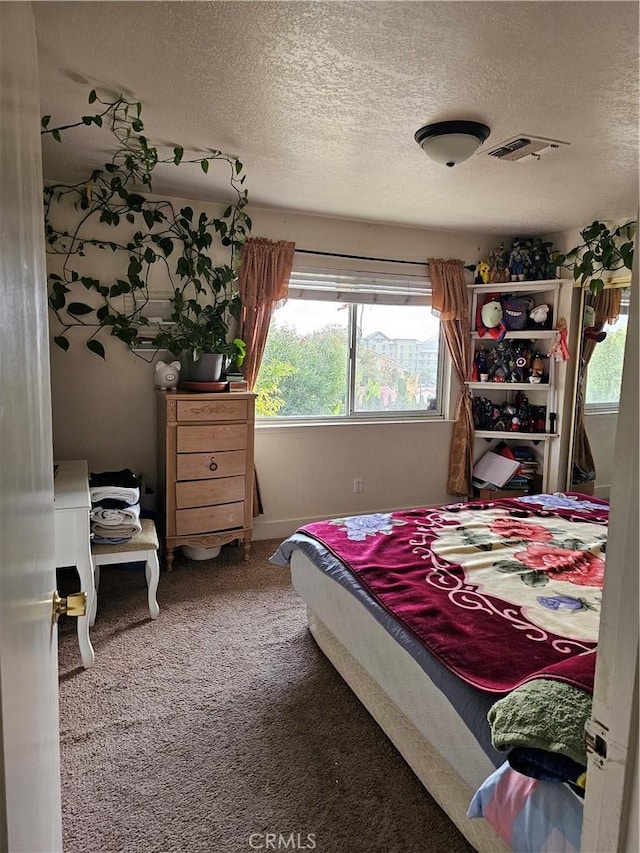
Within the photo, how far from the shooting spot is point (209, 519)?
11.4ft

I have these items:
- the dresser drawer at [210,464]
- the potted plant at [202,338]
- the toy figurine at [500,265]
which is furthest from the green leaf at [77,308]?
the toy figurine at [500,265]

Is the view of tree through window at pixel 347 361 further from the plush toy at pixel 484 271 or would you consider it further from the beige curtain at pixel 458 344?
the plush toy at pixel 484 271

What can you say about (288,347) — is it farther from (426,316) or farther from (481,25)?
(481,25)

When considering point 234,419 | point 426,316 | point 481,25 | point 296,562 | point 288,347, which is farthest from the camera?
point 426,316

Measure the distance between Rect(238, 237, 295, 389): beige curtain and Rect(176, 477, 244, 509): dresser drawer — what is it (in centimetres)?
77

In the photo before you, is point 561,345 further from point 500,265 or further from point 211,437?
point 211,437

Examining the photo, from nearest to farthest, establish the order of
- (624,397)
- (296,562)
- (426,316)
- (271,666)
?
(624,397)
(271,666)
(296,562)
(426,316)

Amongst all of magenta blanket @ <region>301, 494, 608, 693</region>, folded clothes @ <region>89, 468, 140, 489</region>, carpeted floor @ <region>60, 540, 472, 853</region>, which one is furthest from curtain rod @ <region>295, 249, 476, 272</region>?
carpeted floor @ <region>60, 540, 472, 853</region>

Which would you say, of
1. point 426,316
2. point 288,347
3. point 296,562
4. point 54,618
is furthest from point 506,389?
point 54,618

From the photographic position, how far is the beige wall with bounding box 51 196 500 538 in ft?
11.8

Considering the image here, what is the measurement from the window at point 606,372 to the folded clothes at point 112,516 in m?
3.49

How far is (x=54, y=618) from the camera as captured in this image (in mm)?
1089

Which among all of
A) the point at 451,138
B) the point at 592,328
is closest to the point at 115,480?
the point at 451,138

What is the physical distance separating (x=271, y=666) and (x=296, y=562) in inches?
18.3
